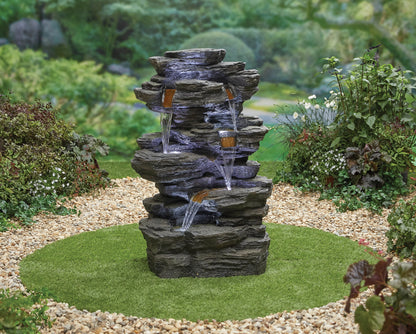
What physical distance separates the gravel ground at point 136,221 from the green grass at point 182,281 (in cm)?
12

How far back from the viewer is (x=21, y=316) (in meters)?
3.36

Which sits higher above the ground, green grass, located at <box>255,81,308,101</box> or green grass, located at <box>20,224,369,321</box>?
green grass, located at <box>20,224,369,321</box>

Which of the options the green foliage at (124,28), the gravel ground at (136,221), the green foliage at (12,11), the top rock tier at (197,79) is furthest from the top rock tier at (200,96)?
the green foliage at (12,11)

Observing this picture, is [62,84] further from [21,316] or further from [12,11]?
[21,316]

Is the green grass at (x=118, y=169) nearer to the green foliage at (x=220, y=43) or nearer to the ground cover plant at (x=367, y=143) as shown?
the ground cover plant at (x=367, y=143)

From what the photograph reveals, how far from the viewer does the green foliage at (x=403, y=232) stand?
5277mm

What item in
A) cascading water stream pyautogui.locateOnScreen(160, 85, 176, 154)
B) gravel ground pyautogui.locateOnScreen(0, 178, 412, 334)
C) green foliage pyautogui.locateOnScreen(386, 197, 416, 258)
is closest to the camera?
gravel ground pyautogui.locateOnScreen(0, 178, 412, 334)

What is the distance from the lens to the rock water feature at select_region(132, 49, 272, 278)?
475 cm

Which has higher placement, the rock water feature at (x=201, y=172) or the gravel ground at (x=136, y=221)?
the rock water feature at (x=201, y=172)

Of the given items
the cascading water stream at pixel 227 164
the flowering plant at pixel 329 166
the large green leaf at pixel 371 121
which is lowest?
the flowering plant at pixel 329 166

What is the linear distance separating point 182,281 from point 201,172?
3.29ft

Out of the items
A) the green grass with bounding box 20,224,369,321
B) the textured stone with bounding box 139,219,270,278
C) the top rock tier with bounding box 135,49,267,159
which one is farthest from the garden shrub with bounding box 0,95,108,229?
the top rock tier with bounding box 135,49,267,159

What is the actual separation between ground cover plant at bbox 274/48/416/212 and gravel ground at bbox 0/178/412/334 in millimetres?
337

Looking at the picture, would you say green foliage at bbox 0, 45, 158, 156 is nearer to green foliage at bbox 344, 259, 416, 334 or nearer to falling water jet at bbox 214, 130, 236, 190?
falling water jet at bbox 214, 130, 236, 190
